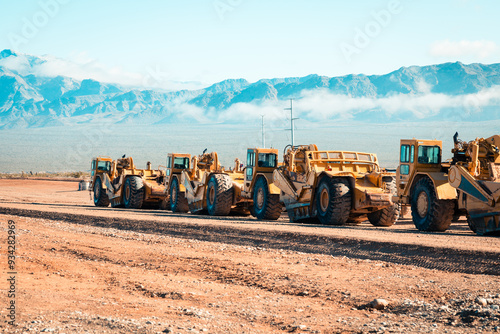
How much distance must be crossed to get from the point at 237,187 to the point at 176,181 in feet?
16.5

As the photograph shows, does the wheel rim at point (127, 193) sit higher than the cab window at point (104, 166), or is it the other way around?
the cab window at point (104, 166)

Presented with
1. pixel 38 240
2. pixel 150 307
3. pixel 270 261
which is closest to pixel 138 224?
pixel 38 240

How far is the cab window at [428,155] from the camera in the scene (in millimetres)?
19344

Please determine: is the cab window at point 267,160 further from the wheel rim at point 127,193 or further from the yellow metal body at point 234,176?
the wheel rim at point 127,193

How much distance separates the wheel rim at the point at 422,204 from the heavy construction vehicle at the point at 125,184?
16.6 metres

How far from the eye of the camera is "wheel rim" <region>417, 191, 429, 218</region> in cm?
1853

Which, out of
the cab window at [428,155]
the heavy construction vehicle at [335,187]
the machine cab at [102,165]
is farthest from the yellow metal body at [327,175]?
the machine cab at [102,165]

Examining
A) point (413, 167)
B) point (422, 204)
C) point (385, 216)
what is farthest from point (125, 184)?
point (422, 204)

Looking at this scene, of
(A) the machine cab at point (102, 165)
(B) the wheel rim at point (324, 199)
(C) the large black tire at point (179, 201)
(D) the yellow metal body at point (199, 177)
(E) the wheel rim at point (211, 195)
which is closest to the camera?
(B) the wheel rim at point (324, 199)

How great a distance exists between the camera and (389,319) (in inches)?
366

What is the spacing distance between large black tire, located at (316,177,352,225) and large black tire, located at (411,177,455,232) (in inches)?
85.5

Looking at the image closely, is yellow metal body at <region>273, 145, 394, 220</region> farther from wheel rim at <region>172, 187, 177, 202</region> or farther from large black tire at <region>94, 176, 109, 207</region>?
large black tire at <region>94, 176, 109, 207</region>

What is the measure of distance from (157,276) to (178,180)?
59.7 ft

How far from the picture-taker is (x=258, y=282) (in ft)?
39.2
